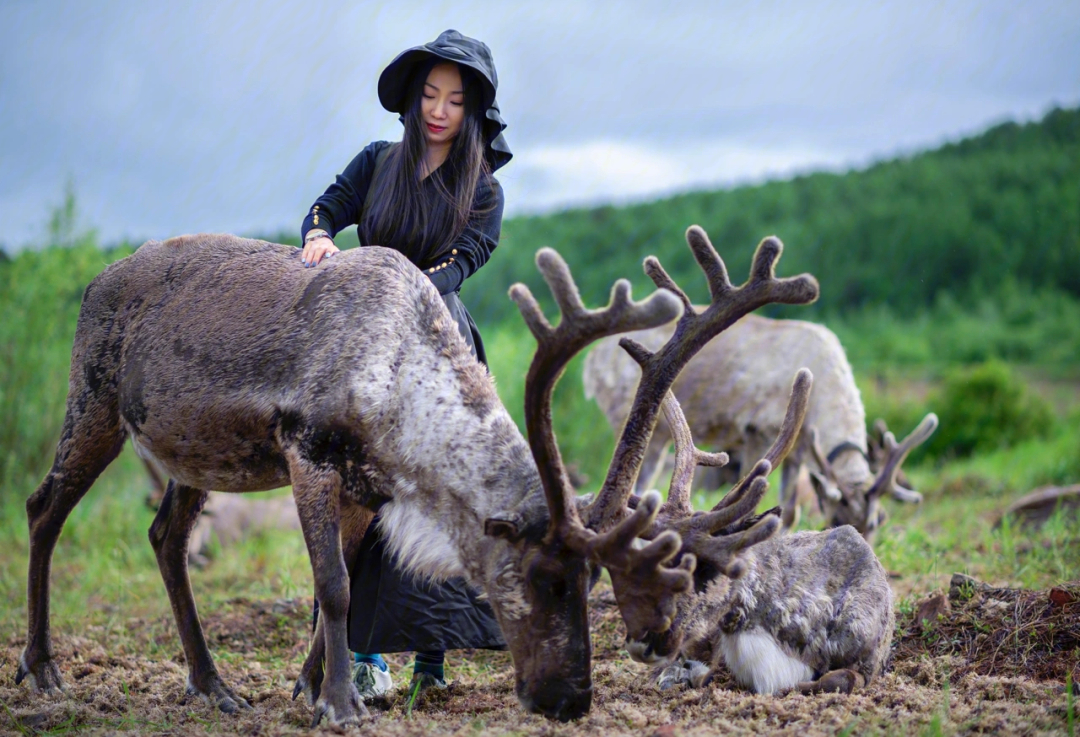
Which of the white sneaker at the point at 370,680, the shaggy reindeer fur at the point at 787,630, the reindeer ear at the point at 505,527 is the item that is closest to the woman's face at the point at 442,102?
the reindeer ear at the point at 505,527

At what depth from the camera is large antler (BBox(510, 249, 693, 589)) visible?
2.98m

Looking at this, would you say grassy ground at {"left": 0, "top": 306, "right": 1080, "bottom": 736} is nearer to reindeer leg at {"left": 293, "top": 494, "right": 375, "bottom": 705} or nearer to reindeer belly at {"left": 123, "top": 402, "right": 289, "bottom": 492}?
reindeer leg at {"left": 293, "top": 494, "right": 375, "bottom": 705}

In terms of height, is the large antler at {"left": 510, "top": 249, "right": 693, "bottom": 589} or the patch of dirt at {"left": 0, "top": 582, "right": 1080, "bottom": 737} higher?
the large antler at {"left": 510, "top": 249, "right": 693, "bottom": 589}

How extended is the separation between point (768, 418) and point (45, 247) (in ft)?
25.3

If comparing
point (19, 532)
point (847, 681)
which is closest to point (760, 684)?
point (847, 681)

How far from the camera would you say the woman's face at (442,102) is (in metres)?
4.01

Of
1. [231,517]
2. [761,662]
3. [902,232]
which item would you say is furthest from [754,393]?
[902,232]

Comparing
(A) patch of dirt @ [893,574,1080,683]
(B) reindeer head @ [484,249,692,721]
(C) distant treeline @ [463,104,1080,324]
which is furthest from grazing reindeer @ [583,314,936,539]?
(C) distant treeline @ [463,104,1080,324]

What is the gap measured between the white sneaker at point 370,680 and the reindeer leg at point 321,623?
0.81ft

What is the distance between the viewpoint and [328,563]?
3.41 metres

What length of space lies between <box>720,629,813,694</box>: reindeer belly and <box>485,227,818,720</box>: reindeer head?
793mm

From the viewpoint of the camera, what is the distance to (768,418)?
939 centimetres

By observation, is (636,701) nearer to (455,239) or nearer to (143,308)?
(455,239)

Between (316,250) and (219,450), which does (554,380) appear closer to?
(316,250)
